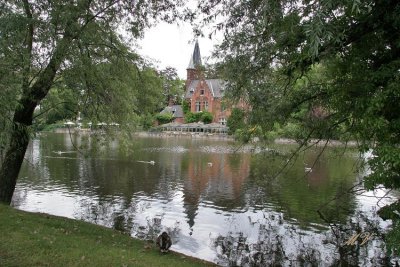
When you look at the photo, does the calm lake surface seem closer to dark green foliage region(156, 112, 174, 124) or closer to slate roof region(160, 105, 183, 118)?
dark green foliage region(156, 112, 174, 124)

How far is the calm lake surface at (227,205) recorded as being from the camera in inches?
400

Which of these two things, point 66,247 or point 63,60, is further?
point 63,60

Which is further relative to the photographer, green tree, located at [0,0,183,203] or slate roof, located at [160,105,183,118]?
slate roof, located at [160,105,183,118]

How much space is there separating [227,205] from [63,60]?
9.05m

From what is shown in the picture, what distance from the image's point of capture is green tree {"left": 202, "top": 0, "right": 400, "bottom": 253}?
4480 mm

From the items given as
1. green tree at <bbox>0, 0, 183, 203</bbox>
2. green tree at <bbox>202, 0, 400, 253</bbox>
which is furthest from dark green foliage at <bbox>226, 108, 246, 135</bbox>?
green tree at <bbox>0, 0, 183, 203</bbox>

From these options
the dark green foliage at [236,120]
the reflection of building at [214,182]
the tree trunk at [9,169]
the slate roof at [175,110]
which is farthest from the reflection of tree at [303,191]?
the slate roof at [175,110]

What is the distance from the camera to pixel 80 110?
10719 mm

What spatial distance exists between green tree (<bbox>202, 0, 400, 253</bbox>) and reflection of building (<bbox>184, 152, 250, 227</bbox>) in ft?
19.6

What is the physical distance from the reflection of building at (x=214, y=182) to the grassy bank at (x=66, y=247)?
4460 millimetres

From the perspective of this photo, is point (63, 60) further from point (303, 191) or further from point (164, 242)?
point (303, 191)

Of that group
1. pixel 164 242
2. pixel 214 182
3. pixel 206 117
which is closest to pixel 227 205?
pixel 214 182

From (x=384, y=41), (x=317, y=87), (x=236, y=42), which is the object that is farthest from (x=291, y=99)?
(x=384, y=41)

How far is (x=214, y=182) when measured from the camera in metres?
20.4
